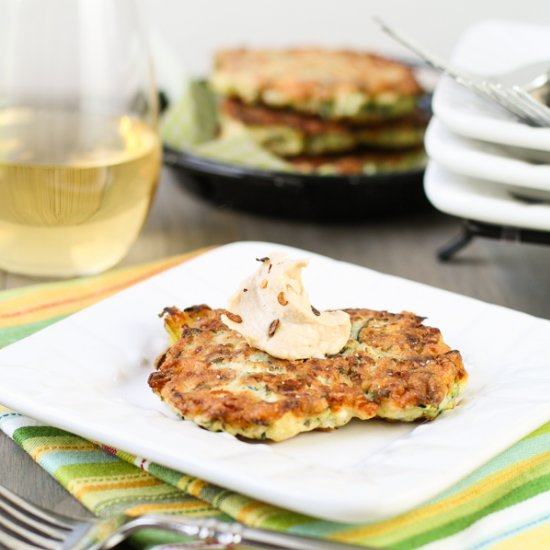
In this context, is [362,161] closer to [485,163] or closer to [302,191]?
[302,191]

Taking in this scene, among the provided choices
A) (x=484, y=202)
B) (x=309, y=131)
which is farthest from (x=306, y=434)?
(x=309, y=131)

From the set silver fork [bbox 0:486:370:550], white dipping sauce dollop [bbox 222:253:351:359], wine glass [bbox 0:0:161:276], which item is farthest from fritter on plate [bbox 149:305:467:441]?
wine glass [bbox 0:0:161:276]

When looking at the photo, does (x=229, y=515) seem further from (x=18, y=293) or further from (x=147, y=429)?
(x=18, y=293)

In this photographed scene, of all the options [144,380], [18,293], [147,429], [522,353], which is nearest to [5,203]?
[18,293]

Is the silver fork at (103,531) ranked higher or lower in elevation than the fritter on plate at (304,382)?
lower

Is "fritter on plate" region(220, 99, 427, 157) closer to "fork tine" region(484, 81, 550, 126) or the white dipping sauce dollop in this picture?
"fork tine" region(484, 81, 550, 126)

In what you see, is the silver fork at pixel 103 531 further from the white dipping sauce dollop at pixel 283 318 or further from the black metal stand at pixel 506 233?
the black metal stand at pixel 506 233

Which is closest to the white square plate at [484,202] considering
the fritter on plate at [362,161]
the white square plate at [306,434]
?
the white square plate at [306,434]
